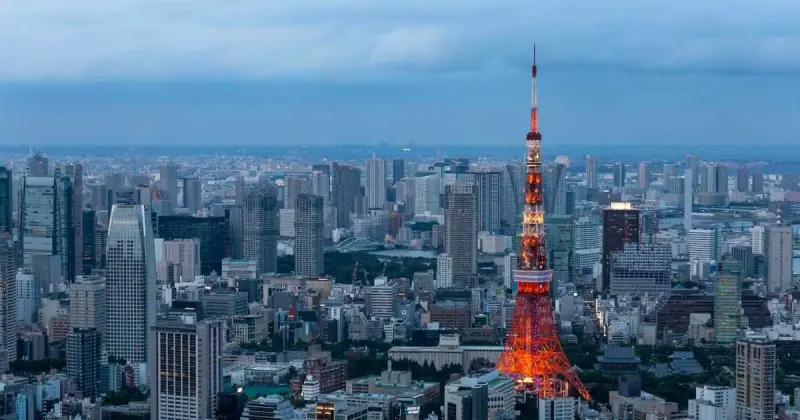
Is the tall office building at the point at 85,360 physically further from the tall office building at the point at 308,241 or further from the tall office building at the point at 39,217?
the tall office building at the point at 308,241

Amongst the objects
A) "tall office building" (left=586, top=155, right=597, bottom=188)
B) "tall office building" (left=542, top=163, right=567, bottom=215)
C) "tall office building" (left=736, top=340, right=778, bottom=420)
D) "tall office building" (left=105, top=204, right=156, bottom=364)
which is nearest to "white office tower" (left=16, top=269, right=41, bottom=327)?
"tall office building" (left=105, top=204, right=156, bottom=364)

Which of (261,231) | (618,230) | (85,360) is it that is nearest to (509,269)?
(618,230)

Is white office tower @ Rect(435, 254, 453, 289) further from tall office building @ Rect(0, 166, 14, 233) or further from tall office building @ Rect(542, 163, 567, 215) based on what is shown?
tall office building @ Rect(0, 166, 14, 233)

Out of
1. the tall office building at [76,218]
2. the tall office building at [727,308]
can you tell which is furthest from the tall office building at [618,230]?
the tall office building at [76,218]

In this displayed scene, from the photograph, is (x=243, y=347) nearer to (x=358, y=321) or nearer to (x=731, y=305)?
(x=358, y=321)

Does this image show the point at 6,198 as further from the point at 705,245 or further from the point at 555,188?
the point at 555,188

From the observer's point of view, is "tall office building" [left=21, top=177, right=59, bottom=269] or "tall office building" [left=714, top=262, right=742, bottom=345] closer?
"tall office building" [left=714, top=262, right=742, bottom=345]

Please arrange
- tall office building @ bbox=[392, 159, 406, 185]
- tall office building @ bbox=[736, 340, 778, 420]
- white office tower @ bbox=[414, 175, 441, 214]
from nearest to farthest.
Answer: tall office building @ bbox=[736, 340, 778, 420] → white office tower @ bbox=[414, 175, 441, 214] → tall office building @ bbox=[392, 159, 406, 185]

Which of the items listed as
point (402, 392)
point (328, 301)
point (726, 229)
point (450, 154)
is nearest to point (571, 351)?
point (402, 392)
